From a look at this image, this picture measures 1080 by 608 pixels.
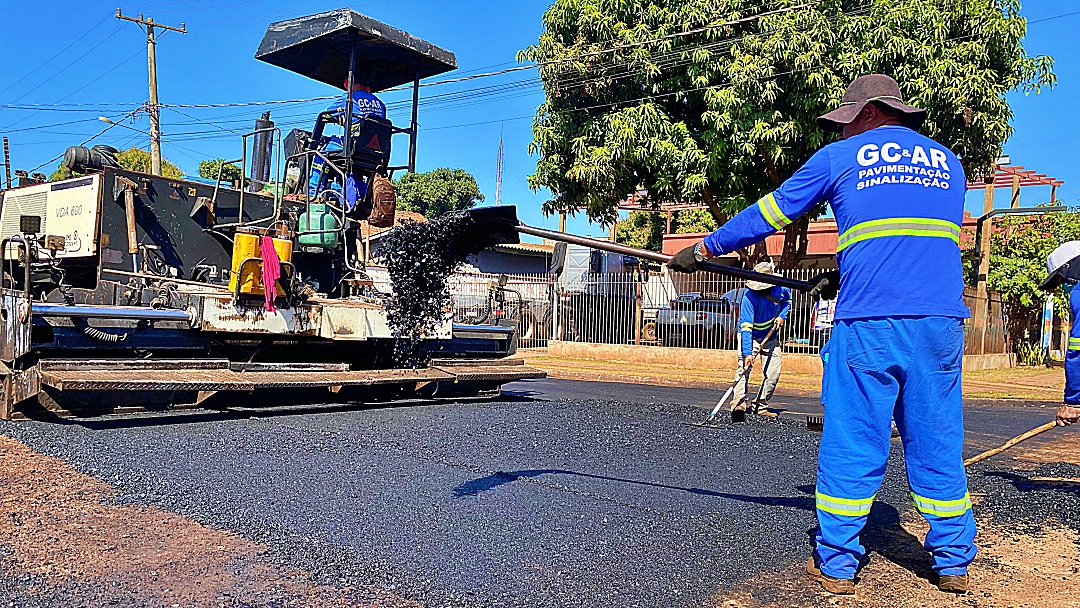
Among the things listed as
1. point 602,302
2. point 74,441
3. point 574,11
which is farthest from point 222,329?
point 602,302

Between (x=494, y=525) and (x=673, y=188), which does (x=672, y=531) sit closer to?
(x=494, y=525)

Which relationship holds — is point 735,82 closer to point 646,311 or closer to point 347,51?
point 646,311

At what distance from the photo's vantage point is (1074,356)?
491cm

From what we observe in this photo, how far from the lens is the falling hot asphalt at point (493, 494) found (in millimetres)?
3432

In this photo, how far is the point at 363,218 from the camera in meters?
8.27

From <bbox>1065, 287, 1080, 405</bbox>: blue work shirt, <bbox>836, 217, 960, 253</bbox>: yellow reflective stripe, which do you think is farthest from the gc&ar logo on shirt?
<bbox>1065, 287, 1080, 405</bbox>: blue work shirt

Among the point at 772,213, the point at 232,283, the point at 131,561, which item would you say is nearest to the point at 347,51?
the point at 232,283

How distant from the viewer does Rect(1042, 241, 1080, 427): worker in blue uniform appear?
16.1ft

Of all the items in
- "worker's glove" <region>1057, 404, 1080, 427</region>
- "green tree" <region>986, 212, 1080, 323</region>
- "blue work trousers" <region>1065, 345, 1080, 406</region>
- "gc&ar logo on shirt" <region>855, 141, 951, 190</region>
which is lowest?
"worker's glove" <region>1057, 404, 1080, 427</region>

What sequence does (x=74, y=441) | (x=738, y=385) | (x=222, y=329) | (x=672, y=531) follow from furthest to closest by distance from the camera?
1. (x=738, y=385)
2. (x=222, y=329)
3. (x=74, y=441)
4. (x=672, y=531)

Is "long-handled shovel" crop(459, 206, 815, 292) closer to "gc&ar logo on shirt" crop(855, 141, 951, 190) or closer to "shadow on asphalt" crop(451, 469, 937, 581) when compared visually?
"gc&ar logo on shirt" crop(855, 141, 951, 190)

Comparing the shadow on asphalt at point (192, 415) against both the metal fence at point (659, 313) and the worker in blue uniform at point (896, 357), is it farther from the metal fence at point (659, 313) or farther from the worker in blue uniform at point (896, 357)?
the metal fence at point (659, 313)

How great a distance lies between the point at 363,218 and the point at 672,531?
5098mm

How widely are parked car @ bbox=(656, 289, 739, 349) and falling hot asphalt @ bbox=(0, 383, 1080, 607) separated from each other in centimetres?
895
